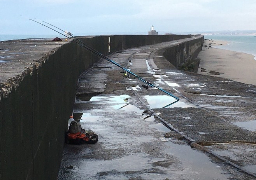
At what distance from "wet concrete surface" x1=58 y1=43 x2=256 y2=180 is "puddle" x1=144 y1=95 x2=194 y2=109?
0.9 inches

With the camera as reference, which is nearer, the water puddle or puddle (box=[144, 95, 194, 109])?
the water puddle

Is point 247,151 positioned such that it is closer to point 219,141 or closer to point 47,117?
point 219,141

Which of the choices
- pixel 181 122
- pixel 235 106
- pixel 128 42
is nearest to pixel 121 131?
pixel 181 122

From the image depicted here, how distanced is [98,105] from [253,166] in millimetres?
5139

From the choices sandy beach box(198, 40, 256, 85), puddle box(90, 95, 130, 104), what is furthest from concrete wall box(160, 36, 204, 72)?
puddle box(90, 95, 130, 104)

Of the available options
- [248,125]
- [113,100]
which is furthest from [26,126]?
[113,100]

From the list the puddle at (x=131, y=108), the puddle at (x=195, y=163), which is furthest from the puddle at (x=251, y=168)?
the puddle at (x=131, y=108)

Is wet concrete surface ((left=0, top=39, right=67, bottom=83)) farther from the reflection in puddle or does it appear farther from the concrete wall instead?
the concrete wall

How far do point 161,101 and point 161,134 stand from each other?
3.55 m

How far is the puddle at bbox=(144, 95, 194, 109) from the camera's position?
35.1ft

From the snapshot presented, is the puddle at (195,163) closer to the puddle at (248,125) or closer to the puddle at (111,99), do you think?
the puddle at (248,125)

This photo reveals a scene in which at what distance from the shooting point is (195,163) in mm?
6215

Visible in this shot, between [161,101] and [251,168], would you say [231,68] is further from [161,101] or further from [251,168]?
[251,168]

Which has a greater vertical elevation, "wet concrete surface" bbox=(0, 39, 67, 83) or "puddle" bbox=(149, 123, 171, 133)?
"wet concrete surface" bbox=(0, 39, 67, 83)
